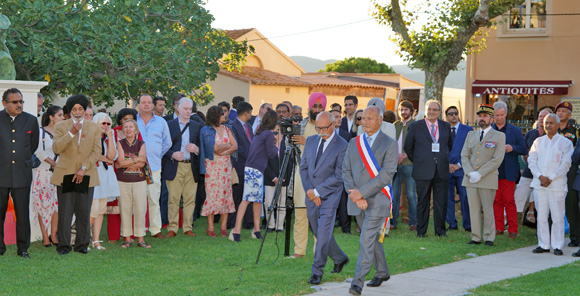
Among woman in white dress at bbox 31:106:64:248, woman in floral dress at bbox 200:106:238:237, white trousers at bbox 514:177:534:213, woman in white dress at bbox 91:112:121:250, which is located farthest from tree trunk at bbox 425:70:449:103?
woman in white dress at bbox 31:106:64:248

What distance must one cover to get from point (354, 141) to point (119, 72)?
8.26 metres

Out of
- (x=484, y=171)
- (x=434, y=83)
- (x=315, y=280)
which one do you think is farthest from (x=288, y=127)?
(x=434, y=83)

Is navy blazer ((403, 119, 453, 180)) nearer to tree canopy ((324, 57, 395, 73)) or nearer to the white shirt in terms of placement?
the white shirt

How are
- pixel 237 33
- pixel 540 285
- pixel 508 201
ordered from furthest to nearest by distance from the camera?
pixel 237 33, pixel 508 201, pixel 540 285

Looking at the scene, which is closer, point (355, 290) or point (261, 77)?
point (355, 290)

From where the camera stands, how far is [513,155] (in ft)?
42.0

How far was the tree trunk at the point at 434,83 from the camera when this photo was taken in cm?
2530

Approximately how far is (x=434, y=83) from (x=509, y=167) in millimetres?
12858

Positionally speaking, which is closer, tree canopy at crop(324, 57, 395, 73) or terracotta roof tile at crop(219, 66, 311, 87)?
terracotta roof tile at crop(219, 66, 311, 87)

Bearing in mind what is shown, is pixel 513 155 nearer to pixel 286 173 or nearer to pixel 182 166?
pixel 286 173

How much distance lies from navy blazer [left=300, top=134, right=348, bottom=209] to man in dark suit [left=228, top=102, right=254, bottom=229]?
142 inches

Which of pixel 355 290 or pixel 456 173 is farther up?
pixel 456 173

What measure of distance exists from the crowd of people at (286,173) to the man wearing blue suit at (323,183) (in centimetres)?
1

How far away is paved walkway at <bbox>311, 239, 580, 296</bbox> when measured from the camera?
823 cm
